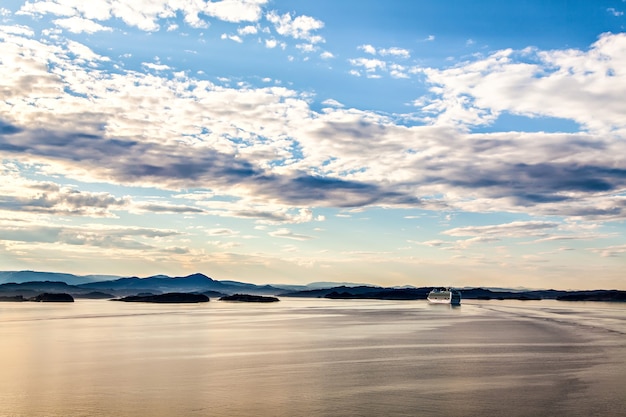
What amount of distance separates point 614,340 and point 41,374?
38.2m

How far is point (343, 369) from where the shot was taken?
87.2 feet

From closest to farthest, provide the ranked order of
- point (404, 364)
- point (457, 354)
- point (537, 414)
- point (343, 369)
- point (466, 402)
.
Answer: point (537, 414) < point (466, 402) < point (343, 369) < point (404, 364) < point (457, 354)

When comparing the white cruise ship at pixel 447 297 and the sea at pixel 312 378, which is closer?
the sea at pixel 312 378

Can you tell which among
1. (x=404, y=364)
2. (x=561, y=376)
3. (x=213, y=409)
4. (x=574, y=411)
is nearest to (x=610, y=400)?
(x=574, y=411)

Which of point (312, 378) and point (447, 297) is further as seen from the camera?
point (447, 297)

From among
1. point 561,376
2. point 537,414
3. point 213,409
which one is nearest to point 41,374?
point 213,409

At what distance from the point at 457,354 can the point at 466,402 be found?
14726 millimetres

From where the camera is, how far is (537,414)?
55.6ft

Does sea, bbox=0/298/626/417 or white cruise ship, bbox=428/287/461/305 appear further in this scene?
white cruise ship, bbox=428/287/461/305

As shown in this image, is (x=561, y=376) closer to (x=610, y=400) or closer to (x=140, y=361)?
(x=610, y=400)

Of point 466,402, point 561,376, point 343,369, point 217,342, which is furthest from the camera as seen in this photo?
point 217,342

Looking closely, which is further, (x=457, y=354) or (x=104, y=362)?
(x=457, y=354)

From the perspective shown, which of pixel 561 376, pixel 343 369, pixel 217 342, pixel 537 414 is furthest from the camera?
pixel 217 342

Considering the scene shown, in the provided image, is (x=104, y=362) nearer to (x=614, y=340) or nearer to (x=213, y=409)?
(x=213, y=409)
